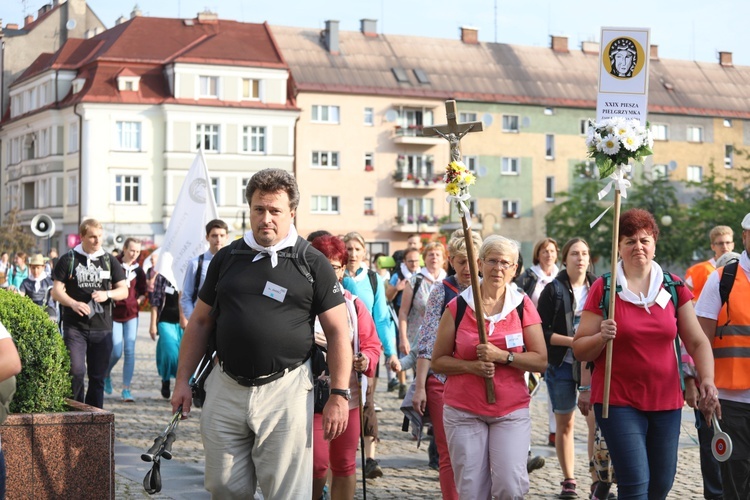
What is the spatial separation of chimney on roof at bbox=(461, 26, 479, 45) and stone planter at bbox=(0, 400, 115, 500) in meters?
71.3

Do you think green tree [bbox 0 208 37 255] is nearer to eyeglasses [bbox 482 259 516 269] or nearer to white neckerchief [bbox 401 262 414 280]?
white neckerchief [bbox 401 262 414 280]

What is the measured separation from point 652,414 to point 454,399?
3.54 feet

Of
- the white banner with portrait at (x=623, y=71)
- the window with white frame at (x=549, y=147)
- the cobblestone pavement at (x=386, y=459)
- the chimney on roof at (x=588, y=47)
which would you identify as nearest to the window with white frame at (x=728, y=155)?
the chimney on roof at (x=588, y=47)

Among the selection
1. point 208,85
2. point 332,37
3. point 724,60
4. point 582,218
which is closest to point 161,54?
point 208,85

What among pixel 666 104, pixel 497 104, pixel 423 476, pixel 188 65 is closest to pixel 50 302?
pixel 423 476

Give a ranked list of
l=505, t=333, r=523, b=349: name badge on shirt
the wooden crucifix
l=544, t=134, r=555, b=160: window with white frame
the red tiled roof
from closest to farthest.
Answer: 1. the wooden crucifix
2. l=505, t=333, r=523, b=349: name badge on shirt
3. the red tiled roof
4. l=544, t=134, r=555, b=160: window with white frame

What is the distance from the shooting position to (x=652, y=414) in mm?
6871

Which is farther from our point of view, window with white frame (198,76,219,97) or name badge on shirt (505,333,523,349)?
window with white frame (198,76,219,97)

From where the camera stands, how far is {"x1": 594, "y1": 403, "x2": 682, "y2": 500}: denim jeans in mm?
6750

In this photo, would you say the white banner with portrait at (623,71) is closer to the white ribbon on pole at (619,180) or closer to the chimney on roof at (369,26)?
the white ribbon on pole at (619,180)

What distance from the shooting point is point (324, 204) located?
7106 cm

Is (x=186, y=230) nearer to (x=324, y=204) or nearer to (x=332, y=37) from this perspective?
(x=324, y=204)

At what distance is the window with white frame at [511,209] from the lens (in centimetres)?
7494

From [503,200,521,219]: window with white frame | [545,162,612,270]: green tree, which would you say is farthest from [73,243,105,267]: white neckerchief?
[503,200,521,219]: window with white frame
